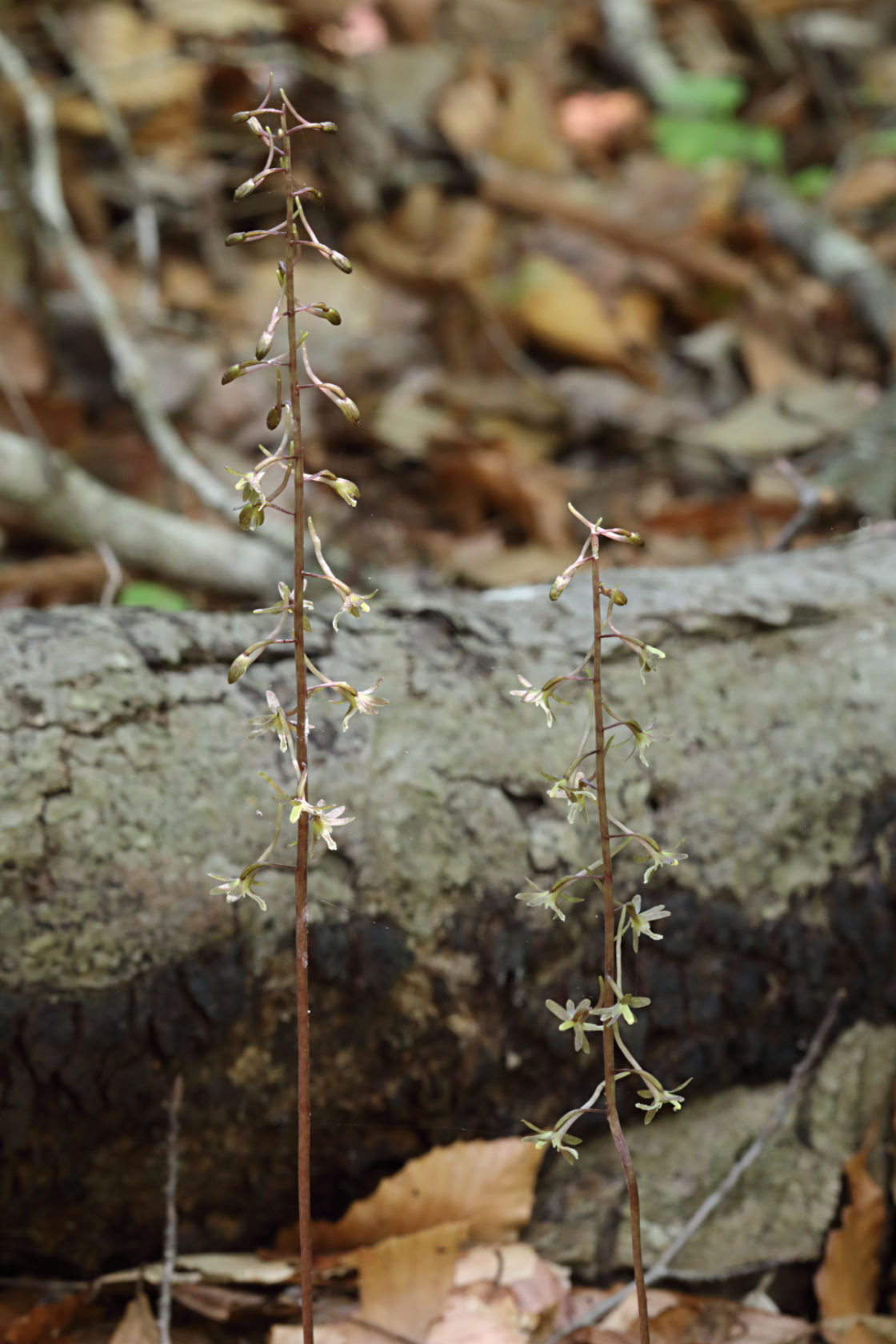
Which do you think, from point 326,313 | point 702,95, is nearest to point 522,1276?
point 326,313

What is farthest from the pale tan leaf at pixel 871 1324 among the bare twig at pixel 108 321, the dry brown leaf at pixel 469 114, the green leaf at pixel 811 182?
the green leaf at pixel 811 182

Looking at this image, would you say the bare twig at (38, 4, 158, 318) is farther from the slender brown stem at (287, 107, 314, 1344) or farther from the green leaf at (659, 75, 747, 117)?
the green leaf at (659, 75, 747, 117)

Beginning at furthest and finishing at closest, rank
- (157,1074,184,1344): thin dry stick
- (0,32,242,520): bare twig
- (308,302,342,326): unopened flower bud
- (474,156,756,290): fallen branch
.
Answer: (474,156,756,290): fallen branch, (0,32,242,520): bare twig, (157,1074,184,1344): thin dry stick, (308,302,342,326): unopened flower bud

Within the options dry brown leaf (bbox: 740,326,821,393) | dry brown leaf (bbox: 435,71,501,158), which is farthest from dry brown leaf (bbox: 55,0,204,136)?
dry brown leaf (bbox: 740,326,821,393)

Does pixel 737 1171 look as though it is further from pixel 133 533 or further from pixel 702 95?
pixel 702 95

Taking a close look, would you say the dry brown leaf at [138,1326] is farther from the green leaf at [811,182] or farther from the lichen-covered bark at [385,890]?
the green leaf at [811,182]

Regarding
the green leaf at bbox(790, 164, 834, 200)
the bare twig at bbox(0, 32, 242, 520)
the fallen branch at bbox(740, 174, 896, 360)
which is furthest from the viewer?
the green leaf at bbox(790, 164, 834, 200)
